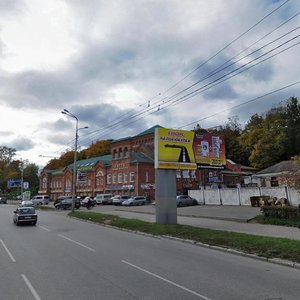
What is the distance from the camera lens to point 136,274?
9.54 m

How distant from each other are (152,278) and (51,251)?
19.7ft

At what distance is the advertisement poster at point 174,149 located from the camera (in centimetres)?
2542

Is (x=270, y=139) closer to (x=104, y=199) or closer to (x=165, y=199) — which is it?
(x=104, y=199)

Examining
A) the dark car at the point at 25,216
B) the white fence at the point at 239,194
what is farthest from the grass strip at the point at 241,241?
the white fence at the point at 239,194

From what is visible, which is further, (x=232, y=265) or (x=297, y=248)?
(x=297, y=248)

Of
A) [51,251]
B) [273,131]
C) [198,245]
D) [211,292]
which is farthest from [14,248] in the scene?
[273,131]

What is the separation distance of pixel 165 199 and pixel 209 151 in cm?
1074

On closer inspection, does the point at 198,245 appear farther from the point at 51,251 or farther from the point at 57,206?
the point at 57,206

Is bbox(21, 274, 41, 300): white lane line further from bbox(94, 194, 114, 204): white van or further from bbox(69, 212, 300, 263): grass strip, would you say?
bbox(94, 194, 114, 204): white van

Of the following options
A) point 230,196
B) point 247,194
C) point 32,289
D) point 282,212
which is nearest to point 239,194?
point 247,194

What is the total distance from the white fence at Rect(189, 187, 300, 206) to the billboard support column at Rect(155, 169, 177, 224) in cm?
1256

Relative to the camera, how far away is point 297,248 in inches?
507

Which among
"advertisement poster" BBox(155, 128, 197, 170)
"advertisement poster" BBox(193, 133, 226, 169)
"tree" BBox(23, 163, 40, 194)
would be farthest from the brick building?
"tree" BBox(23, 163, 40, 194)

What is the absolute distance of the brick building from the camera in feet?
229
